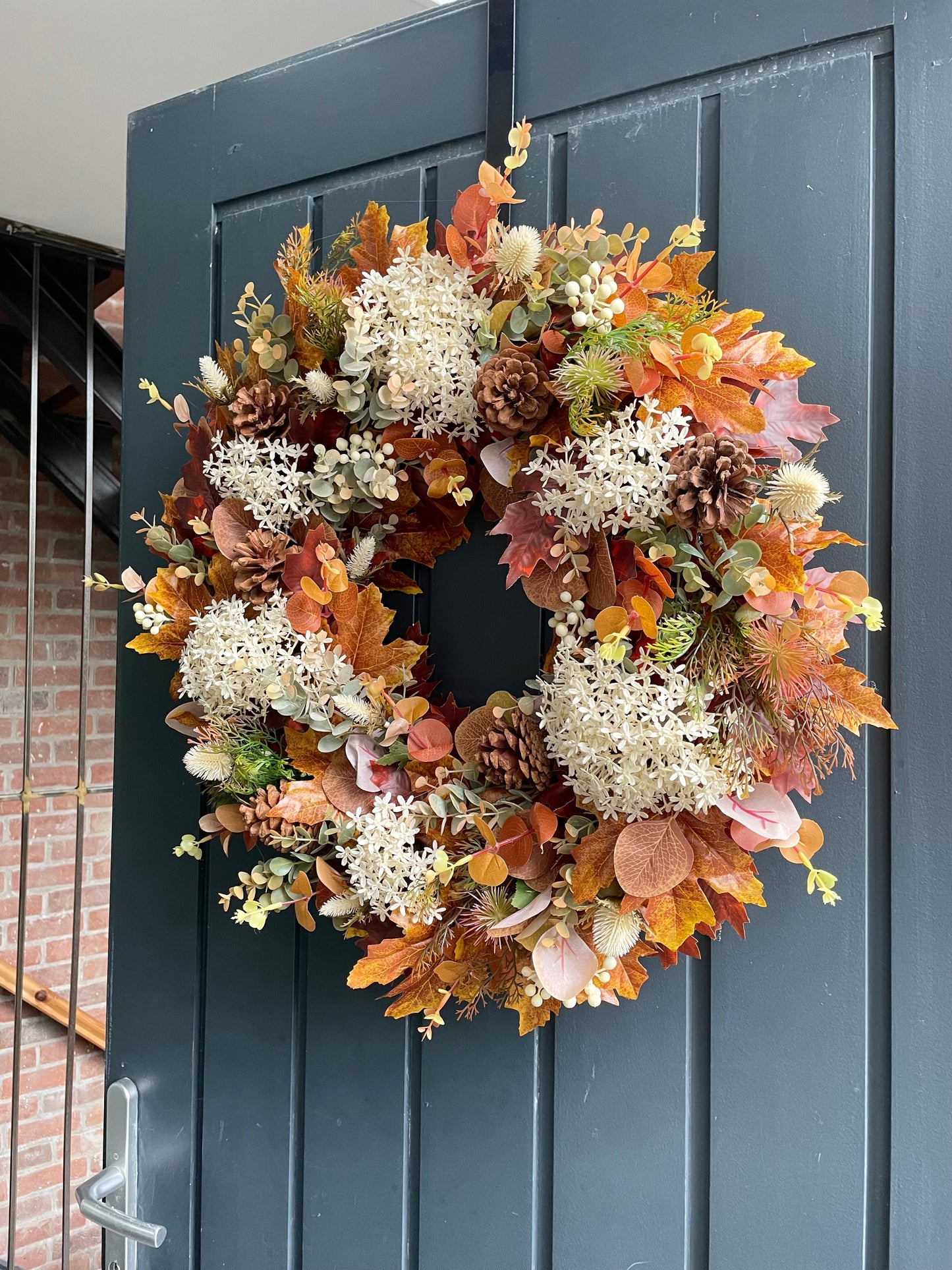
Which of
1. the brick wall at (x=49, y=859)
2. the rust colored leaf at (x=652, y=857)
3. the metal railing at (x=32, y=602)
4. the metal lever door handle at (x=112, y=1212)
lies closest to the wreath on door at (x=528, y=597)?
the rust colored leaf at (x=652, y=857)

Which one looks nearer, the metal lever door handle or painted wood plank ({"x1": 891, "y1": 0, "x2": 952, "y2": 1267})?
painted wood plank ({"x1": 891, "y1": 0, "x2": 952, "y2": 1267})

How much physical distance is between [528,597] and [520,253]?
279 mm

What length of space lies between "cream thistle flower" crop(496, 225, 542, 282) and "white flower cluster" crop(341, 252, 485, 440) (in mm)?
48

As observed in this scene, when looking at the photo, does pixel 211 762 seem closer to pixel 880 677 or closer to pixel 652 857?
pixel 652 857

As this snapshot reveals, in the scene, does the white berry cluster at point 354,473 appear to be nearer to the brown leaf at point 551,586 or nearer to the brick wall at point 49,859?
the brown leaf at point 551,586

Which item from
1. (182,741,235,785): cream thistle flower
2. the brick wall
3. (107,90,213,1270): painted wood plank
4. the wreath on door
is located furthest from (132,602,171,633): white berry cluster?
the brick wall

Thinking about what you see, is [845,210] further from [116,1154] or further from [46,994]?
[46,994]

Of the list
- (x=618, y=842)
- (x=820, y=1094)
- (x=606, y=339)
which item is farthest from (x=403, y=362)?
(x=820, y=1094)

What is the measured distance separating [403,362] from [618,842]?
441mm

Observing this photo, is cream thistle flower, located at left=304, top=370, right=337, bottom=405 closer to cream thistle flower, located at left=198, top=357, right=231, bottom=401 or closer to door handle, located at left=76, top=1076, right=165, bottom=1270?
cream thistle flower, located at left=198, top=357, right=231, bottom=401

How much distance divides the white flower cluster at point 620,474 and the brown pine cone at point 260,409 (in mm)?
284

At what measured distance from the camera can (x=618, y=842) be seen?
2.18ft

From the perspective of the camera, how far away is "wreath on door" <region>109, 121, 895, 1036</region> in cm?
65

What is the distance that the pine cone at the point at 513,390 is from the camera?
2.35 feet
